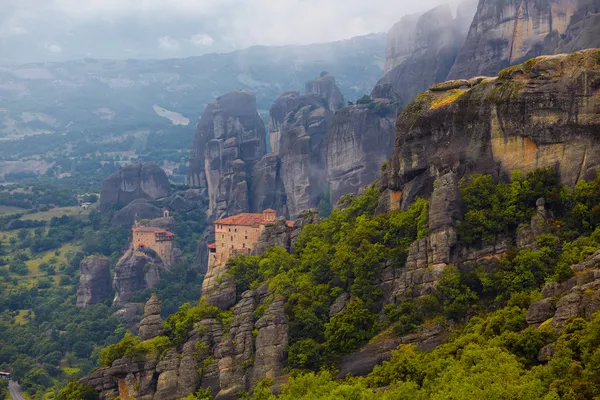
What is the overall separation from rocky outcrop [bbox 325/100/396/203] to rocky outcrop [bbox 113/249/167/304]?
28.5 m

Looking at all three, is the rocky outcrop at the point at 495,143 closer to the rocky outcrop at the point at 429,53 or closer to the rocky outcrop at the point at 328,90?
the rocky outcrop at the point at 429,53

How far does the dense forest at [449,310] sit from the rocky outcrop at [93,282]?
212 ft

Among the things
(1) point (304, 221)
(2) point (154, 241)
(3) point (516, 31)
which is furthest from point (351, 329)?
(2) point (154, 241)

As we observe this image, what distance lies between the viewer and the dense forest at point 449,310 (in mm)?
38188

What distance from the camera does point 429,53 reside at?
15438 cm

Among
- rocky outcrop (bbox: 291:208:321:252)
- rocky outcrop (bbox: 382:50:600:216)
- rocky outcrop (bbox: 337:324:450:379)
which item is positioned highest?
rocky outcrop (bbox: 382:50:600:216)

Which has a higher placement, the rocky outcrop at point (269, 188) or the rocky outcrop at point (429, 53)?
the rocky outcrop at point (429, 53)

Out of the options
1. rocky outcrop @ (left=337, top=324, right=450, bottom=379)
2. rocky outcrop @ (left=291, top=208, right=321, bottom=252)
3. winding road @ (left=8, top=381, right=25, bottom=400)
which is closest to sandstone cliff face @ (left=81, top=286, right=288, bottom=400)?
rocky outcrop @ (left=337, top=324, right=450, bottom=379)

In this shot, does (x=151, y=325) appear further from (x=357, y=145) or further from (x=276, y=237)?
(x=357, y=145)

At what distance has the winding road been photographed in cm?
9715

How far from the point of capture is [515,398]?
36.1m

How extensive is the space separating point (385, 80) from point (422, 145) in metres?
106

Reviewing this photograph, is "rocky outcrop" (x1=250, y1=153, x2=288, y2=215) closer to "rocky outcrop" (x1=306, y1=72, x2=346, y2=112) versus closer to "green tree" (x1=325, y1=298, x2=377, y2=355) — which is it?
"rocky outcrop" (x1=306, y1=72, x2=346, y2=112)

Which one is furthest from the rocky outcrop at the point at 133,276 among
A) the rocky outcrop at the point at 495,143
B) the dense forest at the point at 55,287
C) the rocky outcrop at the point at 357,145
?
the rocky outcrop at the point at 495,143
